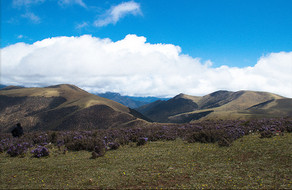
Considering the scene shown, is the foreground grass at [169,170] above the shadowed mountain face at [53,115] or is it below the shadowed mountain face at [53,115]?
above

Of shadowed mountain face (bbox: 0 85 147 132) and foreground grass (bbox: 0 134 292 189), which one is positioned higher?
foreground grass (bbox: 0 134 292 189)

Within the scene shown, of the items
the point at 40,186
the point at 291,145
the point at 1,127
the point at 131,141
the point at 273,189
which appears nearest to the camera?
the point at 273,189

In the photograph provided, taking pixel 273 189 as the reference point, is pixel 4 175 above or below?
below

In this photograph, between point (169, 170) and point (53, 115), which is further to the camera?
point (53, 115)

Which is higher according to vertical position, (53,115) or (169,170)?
(169,170)

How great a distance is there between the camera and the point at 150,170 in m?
8.74

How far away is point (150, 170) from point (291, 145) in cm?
809

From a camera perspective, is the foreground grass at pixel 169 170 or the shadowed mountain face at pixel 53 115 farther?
the shadowed mountain face at pixel 53 115

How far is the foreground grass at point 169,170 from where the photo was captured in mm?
7117

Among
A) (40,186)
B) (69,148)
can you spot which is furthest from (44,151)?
(40,186)

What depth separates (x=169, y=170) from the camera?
8.59m

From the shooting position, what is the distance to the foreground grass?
280 inches

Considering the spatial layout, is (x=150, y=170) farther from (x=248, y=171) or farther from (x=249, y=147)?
(x=249, y=147)

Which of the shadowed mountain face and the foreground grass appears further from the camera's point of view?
the shadowed mountain face
